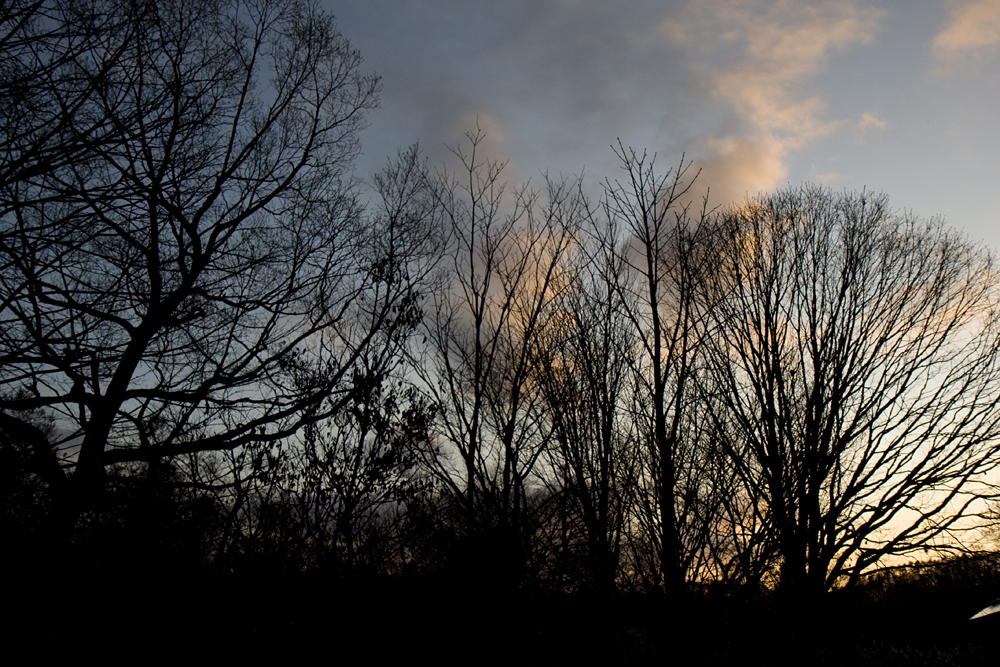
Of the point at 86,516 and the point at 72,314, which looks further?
the point at 86,516

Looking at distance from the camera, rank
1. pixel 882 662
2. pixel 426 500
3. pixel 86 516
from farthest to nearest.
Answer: pixel 882 662 → pixel 426 500 → pixel 86 516

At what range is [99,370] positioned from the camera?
148 inches

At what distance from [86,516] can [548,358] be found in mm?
4959

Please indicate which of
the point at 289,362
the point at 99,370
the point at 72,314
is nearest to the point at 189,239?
the point at 289,362

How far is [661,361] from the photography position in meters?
5.63

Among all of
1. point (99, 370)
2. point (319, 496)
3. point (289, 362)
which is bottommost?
point (319, 496)

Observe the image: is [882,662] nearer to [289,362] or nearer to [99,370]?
[289,362]

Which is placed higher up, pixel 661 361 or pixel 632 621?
pixel 661 361

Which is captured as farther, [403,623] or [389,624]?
[403,623]

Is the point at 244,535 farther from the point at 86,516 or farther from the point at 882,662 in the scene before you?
the point at 882,662

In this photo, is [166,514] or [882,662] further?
[882,662]

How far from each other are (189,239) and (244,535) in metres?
3.27

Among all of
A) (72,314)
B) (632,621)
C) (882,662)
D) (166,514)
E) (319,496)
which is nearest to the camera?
(72,314)

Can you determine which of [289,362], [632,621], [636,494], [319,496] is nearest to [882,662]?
[632,621]
